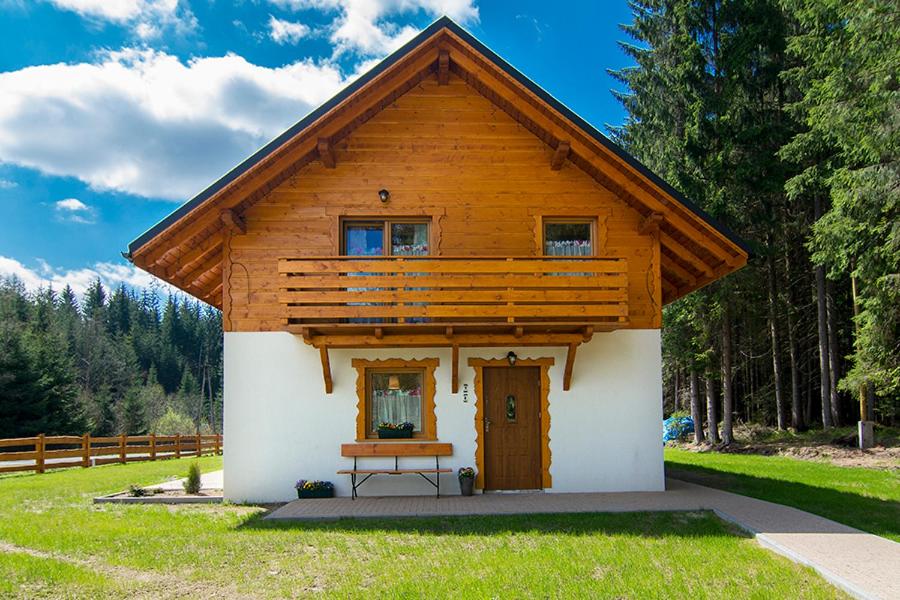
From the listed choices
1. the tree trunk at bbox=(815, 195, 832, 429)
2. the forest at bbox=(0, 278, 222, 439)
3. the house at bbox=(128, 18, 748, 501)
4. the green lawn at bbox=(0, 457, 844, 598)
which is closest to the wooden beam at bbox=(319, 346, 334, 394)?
the house at bbox=(128, 18, 748, 501)

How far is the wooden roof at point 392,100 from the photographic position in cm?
1168

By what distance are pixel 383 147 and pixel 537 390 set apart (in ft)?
17.3

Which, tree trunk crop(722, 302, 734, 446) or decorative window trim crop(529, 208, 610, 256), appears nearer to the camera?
decorative window trim crop(529, 208, 610, 256)

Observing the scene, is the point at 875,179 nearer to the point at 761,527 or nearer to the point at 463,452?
the point at 761,527

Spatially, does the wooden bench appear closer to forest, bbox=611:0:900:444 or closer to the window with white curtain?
the window with white curtain

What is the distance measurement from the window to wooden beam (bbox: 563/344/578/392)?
183 cm

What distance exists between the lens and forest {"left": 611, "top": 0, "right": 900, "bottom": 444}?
51.6ft

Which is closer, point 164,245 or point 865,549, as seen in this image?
point 865,549

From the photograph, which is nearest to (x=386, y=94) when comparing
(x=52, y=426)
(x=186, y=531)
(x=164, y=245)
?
(x=164, y=245)

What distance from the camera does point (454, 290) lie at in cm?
1147

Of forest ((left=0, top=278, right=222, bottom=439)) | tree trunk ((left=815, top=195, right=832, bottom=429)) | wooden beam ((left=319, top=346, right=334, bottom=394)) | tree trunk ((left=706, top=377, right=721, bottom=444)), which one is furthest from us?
forest ((left=0, top=278, right=222, bottom=439))

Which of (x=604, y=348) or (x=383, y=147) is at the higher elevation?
(x=383, y=147)

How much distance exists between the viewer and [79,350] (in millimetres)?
67000

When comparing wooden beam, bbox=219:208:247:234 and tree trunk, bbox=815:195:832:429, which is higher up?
wooden beam, bbox=219:208:247:234
